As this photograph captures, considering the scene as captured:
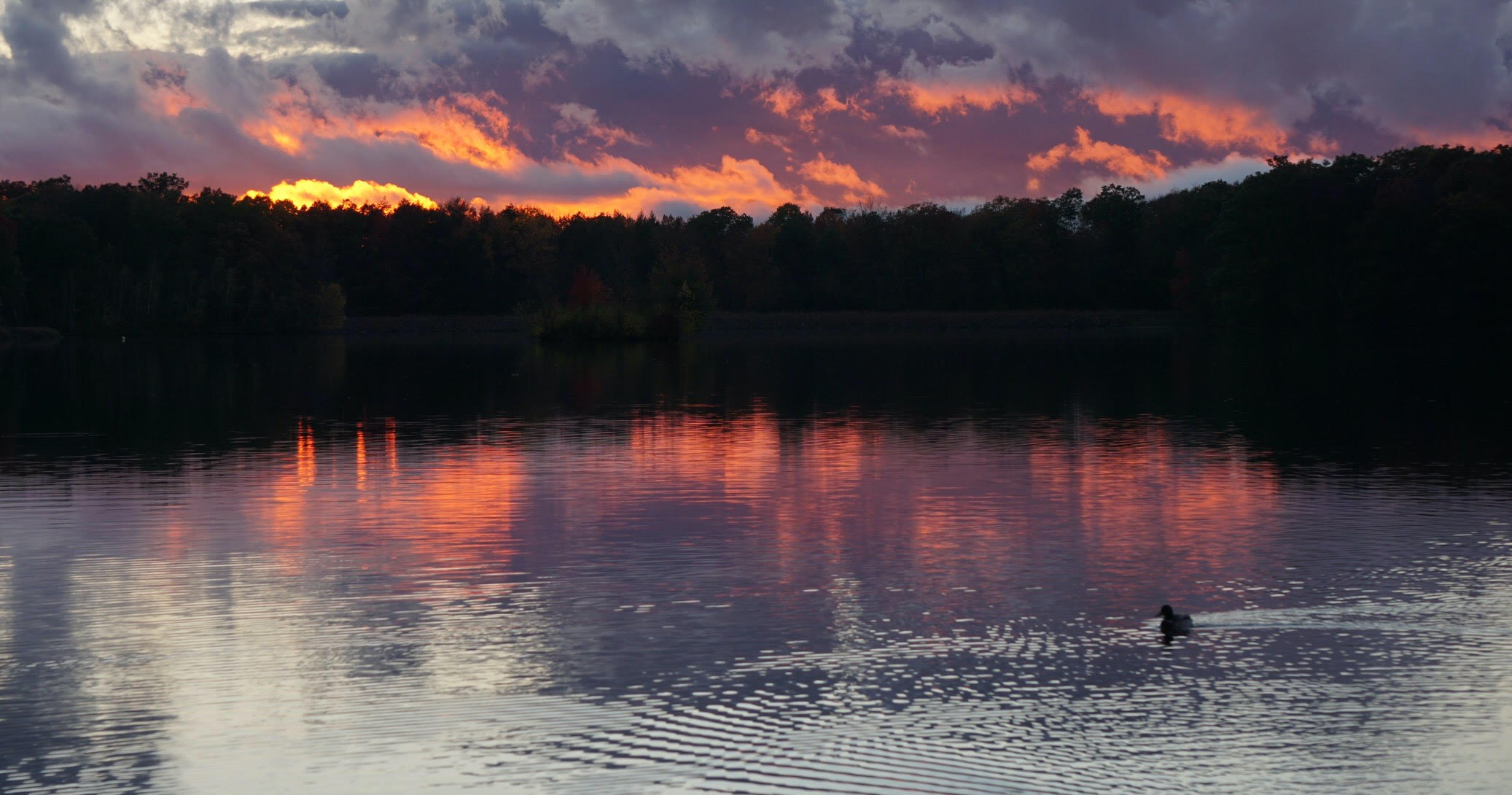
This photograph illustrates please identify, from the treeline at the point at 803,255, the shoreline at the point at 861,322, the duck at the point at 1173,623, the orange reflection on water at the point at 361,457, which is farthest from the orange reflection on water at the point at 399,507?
the shoreline at the point at 861,322

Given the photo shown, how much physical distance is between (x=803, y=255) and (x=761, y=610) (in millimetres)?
172214

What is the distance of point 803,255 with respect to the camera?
611 feet

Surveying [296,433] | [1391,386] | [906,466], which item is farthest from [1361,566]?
[1391,386]

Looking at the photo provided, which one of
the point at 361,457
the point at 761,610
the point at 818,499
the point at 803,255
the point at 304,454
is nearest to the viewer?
the point at 761,610

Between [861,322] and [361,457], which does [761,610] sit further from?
[861,322]

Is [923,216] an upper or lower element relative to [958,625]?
upper

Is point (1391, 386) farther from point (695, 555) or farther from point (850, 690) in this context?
point (850, 690)

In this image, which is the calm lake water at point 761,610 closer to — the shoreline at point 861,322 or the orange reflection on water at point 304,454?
the orange reflection on water at point 304,454

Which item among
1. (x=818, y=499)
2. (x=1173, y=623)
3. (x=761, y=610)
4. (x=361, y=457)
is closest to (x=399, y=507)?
(x=818, y=499)

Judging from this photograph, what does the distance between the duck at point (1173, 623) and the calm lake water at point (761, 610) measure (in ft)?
1.00

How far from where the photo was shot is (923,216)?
184 metres

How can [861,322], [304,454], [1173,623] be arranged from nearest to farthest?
[1173,623]
[304,454]
[861,322]

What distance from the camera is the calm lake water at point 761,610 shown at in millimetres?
10719

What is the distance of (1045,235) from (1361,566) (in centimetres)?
16369
